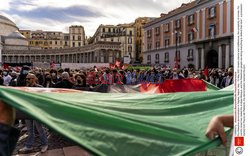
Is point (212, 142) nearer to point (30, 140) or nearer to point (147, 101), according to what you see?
point (147, 101)

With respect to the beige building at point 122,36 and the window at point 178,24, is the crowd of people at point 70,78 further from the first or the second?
the beige building at point 122,36

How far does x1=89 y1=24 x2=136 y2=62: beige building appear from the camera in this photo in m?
104

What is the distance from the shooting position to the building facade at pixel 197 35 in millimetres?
37469

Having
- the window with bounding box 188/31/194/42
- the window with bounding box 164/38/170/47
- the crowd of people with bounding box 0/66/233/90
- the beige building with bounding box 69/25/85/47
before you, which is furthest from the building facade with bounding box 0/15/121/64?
the crowd of people with bounding box 0/66/233/90

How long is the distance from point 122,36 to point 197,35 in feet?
214

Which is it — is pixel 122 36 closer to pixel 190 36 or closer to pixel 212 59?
pixel 190 36

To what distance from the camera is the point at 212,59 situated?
41.5 metres

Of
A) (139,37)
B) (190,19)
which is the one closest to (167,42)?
(190,19)

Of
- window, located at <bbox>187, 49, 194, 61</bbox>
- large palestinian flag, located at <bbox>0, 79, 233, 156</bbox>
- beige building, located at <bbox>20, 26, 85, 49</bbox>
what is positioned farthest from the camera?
beige building, located at <bbox>20, 26, 85, 49</bbox>

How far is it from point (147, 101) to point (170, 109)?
12.3 inches

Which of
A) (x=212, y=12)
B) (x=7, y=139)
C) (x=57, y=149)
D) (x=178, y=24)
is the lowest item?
(x=57, y=149)

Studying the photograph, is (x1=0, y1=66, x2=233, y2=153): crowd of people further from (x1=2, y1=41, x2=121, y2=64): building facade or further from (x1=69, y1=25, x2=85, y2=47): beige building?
(x1=69, y1=25, x2=85, y2=47): beige building

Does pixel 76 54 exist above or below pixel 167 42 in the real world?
above

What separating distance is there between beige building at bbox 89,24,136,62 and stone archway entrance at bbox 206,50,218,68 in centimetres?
5288
